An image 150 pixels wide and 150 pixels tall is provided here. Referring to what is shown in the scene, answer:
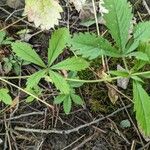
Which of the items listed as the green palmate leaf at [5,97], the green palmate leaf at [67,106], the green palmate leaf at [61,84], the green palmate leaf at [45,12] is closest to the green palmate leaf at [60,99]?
the green palmate leaf at [67,106]

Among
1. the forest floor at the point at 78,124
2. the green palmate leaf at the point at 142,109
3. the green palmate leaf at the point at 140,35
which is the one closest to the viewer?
the green palmate leaf at the point at 142,109

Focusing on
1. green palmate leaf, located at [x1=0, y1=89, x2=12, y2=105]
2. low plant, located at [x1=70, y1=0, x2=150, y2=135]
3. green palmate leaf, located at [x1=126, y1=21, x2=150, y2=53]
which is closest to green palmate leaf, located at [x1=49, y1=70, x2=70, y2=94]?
low plant, located at [x1=70, y1=0, x2=150, y2=135]

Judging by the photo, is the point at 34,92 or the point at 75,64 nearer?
the point at 75,64

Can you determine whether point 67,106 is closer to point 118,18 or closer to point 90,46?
point 90,46

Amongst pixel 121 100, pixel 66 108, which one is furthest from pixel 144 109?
→ pixel 66 108

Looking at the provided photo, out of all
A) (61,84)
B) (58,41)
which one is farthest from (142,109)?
(58,41)

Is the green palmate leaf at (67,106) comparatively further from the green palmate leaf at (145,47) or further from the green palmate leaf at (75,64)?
the green palmate leaf at (145,47)

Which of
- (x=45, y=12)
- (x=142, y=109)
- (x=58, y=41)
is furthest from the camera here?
(x=45, y=12)
